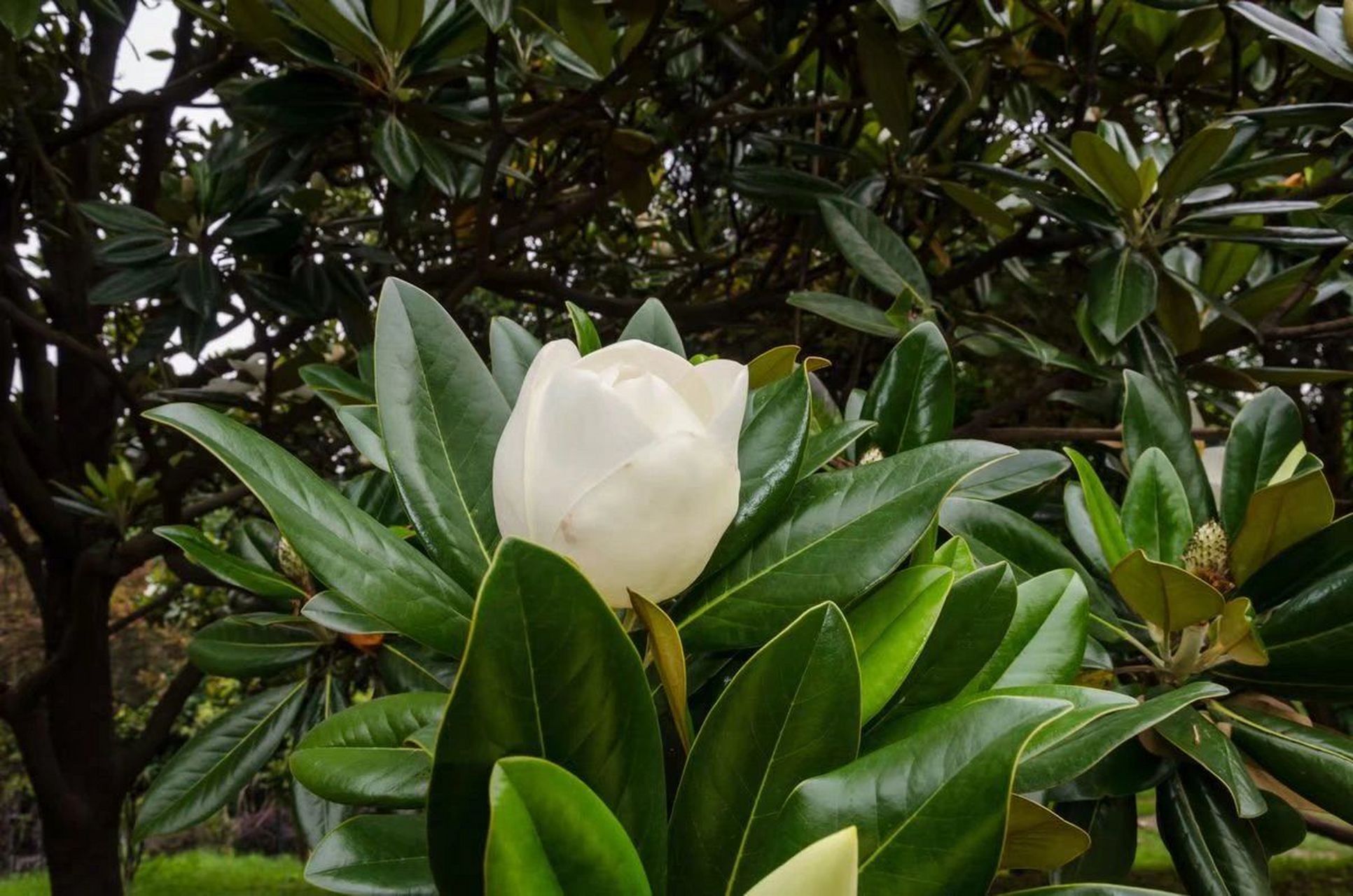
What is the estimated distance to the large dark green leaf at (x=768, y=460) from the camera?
1.68ft

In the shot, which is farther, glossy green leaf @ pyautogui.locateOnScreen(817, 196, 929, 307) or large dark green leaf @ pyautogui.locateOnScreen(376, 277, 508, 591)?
glossy green leaf @ pyautogui.locateOnScreen(817, 196, 929, 307)

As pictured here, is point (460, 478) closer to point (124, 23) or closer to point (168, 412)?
point (168, 412)

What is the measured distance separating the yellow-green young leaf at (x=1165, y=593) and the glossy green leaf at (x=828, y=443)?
212 mm

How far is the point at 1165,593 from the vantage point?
2.25 ft

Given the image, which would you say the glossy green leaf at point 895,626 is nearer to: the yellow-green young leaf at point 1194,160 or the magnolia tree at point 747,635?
the magnolia tree at point 747,635

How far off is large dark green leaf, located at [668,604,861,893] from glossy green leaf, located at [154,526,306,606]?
0.40 metres

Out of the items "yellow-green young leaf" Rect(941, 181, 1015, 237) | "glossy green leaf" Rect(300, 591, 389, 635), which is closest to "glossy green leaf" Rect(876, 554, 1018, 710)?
"glossy green leaf" Rect(300, 591, 389, 635)

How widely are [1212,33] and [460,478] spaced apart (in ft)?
6.62

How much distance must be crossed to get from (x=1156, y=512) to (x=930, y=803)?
0.54 meters

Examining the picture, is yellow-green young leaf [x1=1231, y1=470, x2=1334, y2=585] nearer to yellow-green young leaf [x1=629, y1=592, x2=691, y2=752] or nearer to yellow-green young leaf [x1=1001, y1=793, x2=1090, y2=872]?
yellow-green young leaf [x1=1001, y1=793, x2=1090, y2=872]

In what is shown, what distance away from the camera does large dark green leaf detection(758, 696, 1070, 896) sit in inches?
13.6

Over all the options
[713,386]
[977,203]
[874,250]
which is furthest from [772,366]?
[977,203]

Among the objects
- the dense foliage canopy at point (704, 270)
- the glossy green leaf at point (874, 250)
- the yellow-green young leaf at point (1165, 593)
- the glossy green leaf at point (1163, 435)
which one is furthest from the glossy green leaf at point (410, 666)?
the glossy green leaf at point (874, 250)

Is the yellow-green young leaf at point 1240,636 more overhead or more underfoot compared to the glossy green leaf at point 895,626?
more underfoot
